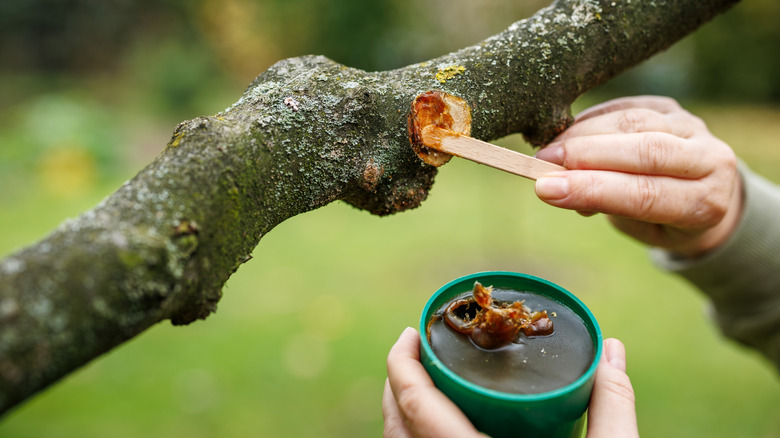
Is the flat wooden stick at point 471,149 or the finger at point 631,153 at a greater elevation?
the flat wooden stick at point 471,149

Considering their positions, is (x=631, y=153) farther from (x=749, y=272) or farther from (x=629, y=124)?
(x=749, y=272)

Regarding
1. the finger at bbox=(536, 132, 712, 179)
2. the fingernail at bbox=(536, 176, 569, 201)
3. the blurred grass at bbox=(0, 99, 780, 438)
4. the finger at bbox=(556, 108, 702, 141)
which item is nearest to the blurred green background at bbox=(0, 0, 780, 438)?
the blurred grass at bbox=(0, 99, 780, 438)

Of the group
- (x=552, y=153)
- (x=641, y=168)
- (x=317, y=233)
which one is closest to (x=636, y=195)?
(x=641, y=168)

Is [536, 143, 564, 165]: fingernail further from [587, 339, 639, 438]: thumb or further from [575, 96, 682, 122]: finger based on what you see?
[587, 339, 639, 438]: thumb

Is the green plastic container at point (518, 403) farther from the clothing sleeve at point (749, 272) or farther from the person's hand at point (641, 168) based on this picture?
the clothing sleeve at point (749, 272)

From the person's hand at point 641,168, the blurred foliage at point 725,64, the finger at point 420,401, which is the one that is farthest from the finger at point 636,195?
the blurred foliage at point 725,64
